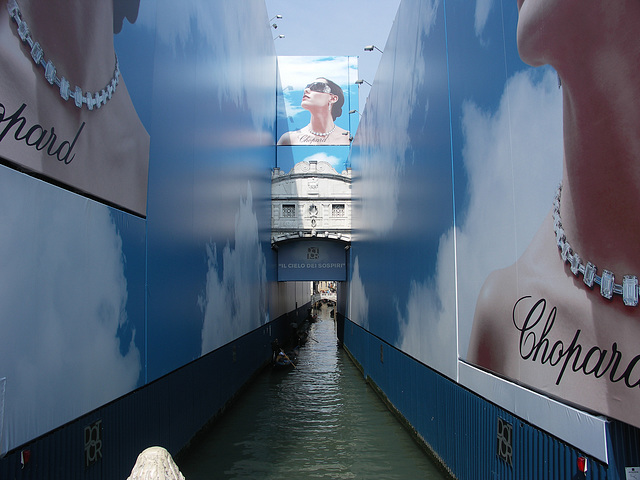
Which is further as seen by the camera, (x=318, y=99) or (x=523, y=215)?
(x=318, y=99)

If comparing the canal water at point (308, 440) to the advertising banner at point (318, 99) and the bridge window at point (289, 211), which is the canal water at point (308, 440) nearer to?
the bridge window at point (289, 211)

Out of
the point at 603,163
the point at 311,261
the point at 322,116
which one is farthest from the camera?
the point at 322,116

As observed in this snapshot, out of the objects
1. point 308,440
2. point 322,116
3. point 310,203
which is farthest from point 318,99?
point 308,440

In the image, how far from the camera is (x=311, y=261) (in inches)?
947

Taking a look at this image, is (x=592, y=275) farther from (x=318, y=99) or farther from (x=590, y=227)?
(x=318, y=99)

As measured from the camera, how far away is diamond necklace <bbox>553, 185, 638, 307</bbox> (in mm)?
3570

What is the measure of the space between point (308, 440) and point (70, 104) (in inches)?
313

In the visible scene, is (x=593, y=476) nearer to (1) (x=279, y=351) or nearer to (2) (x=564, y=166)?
(2) (x=564, y=166)

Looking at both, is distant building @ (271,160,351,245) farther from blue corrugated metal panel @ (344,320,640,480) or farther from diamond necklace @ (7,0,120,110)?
diamond necklace @ (7,0,120,110)

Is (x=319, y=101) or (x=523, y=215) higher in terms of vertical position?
(x=319, y=101)

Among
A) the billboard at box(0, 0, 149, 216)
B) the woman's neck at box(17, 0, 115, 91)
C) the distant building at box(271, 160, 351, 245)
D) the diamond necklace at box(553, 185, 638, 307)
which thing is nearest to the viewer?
the diamond necklace at box(553, 185, 638, 307)

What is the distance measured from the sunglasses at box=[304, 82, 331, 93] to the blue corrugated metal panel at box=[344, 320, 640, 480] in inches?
889

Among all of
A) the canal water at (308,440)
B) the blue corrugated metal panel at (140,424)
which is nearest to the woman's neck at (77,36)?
the blue corrugated metal panel at (140,424)

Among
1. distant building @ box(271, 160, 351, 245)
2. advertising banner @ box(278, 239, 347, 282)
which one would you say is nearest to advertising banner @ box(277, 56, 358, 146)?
distant building @ box(271, 160, 351, 245)
